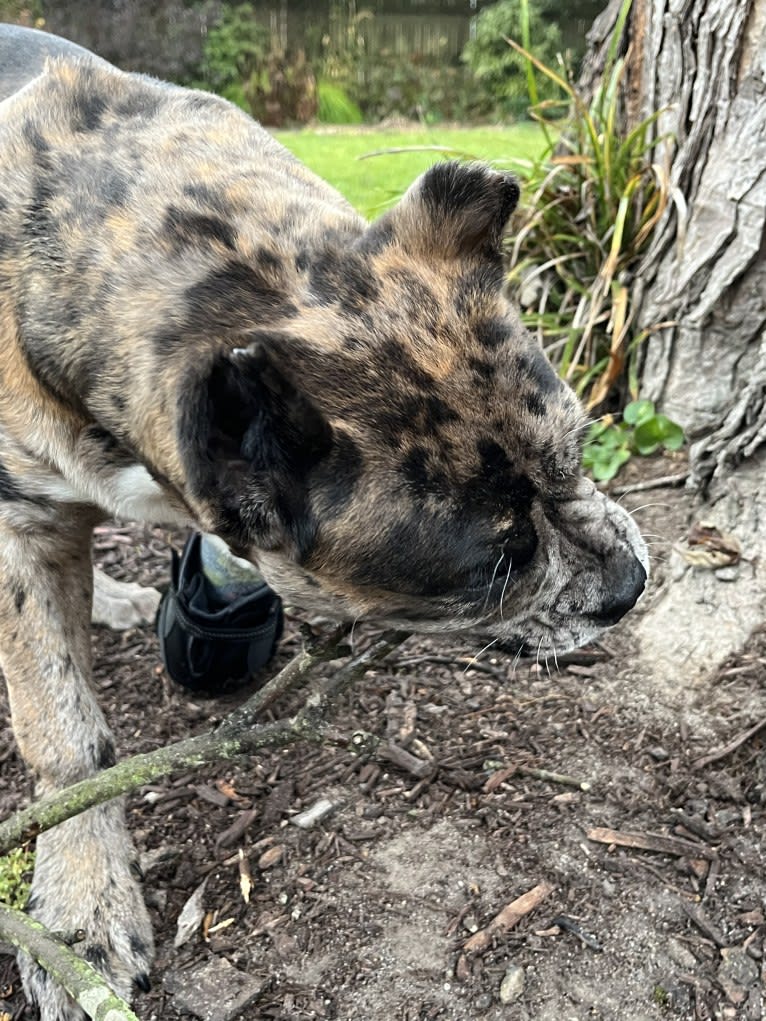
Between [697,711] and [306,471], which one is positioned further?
[697,711]

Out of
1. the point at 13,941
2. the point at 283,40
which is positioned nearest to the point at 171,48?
the point at 283,40

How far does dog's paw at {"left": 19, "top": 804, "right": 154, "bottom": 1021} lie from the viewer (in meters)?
2.69

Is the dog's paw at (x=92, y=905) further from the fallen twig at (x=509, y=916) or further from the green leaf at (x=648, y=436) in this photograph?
the green leaf at (x=648, y=436)

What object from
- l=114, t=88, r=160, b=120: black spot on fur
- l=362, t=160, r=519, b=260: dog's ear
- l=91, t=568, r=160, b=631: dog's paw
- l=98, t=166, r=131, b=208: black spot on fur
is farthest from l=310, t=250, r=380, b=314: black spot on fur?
l=91, t=568, r=160, b=631: dog's paw

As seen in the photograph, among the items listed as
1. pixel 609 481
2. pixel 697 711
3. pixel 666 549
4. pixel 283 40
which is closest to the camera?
pixel 697 711

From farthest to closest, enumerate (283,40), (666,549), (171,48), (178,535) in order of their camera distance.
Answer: (283,40), (171,48), (178,535), (666,549)

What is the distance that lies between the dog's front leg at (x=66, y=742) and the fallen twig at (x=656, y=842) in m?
1.38

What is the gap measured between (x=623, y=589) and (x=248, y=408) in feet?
4.13

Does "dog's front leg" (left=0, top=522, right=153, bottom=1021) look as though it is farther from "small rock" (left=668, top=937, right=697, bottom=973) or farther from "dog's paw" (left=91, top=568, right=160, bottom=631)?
"small rock" (left=668, top=937, right=697, bottom=973)

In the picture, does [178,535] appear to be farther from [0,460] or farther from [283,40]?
[283,40]

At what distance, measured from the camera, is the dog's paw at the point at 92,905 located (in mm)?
2688

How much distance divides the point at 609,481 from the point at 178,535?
2.24m

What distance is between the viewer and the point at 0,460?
10.4 feet

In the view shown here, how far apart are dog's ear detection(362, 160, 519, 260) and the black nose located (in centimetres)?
102
